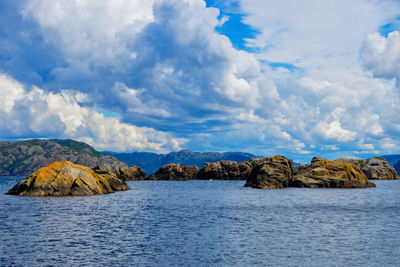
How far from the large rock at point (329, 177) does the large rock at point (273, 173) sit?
5.28 meters

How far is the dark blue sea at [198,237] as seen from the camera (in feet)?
92.0

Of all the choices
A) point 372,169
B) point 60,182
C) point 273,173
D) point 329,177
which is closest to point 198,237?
point 60,182

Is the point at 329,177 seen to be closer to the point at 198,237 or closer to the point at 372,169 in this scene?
the point at 198,237

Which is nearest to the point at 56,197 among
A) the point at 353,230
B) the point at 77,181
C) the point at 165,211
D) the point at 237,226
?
the point at 77,181

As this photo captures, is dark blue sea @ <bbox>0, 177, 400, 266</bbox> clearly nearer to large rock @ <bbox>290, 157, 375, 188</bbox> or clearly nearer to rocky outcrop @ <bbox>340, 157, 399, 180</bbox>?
large rock @ <bbox>290, 157, 375, 188</bbox>

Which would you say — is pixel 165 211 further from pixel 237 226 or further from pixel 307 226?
pixel 307 226

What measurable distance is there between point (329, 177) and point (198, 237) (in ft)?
280

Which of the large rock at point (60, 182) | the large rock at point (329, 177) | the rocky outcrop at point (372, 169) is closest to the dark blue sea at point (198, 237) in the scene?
the large rock at point (60, 182)

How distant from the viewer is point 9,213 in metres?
53.6

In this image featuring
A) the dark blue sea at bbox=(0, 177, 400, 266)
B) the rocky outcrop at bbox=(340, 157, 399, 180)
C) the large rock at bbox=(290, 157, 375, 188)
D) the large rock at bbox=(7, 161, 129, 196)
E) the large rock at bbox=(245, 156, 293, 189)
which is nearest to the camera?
the dark blue sea at bbox=(0, 177, 400, 266)

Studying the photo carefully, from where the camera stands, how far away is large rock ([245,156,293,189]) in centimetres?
10824

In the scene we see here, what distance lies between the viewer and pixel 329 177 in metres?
112

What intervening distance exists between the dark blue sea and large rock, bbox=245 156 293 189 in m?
48.5

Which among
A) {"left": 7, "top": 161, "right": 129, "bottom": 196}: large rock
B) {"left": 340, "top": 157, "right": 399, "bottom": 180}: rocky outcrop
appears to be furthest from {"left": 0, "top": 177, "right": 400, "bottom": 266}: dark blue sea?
{"left": 340, "top": 157, "right": 399, "bottom": 180}: rocky outcrop
